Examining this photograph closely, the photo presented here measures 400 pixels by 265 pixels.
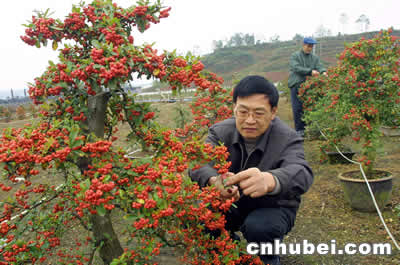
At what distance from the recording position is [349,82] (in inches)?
178

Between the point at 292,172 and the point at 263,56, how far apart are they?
62.3 m

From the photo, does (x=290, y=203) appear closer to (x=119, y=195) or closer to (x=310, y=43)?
(x=119, y=195)

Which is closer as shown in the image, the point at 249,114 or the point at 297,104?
the point at 249,114

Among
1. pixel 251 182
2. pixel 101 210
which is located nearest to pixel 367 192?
pixel 251 182

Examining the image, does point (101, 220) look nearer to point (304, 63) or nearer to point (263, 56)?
point (304, 63)

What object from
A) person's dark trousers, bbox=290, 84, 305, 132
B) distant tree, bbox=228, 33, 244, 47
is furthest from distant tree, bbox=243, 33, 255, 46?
person's dark trousers, bbox=290, 84, 305, 132

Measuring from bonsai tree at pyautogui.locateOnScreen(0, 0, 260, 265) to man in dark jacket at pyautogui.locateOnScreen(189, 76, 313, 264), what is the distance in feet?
1.02

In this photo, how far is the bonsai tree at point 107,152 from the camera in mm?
1663

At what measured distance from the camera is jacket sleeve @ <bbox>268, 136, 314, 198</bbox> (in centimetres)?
220

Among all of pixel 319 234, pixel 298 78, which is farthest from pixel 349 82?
pixel 298 78

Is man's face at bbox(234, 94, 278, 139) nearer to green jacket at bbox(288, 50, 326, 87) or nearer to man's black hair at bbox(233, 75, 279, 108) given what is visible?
man's black hair at bbox(233, 75, 279, 108)

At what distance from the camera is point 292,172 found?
7.45ft

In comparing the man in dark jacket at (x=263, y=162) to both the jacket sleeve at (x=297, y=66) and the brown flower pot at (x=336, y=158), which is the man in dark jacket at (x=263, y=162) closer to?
the brown flower pot at (x=336, y=158)

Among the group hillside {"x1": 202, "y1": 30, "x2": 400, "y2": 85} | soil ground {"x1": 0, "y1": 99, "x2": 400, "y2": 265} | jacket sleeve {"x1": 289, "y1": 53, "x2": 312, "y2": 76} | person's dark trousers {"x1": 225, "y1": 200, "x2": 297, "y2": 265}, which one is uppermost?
hillside {"x1": 202, "y1": 30, "x2": 400, "y2": 85}
